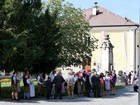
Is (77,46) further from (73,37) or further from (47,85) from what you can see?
(47,85)

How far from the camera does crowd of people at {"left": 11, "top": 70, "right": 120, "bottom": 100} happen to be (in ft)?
81.5

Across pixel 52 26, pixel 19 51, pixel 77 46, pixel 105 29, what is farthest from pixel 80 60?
pixel 105 29

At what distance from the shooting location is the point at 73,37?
42.2 metres

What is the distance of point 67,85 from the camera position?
26.7 metres

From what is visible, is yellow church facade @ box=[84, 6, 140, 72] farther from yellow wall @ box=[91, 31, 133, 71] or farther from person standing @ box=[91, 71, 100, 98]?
person standing @ box=[91, 71, 100, 98]

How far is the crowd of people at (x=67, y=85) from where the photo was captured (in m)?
24.8

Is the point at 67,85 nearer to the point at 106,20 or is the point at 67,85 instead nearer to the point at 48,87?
the point at 48,87

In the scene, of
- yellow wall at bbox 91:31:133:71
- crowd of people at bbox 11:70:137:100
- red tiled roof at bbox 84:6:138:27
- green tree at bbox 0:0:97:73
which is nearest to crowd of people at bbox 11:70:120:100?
crowd of people at bbox 11:70:137:100

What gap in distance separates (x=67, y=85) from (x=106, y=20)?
177ft

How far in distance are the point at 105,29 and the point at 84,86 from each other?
50.6m

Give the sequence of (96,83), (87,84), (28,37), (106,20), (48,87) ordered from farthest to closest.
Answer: (106,20), (87,84), (96,83), (28,37), (48,87)

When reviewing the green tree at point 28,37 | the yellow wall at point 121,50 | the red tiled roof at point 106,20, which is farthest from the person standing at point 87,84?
the red tiled roof at point 106,20

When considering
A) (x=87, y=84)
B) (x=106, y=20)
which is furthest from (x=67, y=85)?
(x=106, y=20)

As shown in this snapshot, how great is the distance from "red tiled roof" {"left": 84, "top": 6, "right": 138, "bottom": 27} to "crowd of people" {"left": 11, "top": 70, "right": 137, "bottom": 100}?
48.0 m
